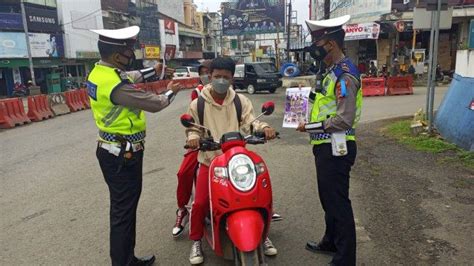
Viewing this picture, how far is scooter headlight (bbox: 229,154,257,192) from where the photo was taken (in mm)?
2965

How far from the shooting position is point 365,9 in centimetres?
2606

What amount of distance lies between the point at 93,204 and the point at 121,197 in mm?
2193

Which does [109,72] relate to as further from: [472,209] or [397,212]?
[472,209]

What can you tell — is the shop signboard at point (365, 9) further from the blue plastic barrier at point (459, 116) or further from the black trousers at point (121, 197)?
the black trousers at point (121, 197)

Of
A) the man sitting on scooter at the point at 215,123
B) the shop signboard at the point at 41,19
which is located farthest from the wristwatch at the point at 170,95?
the shop signboard at the point at 41,19

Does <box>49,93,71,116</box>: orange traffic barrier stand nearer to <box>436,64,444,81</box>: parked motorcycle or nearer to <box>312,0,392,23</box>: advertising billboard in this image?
<box>312,0,392,23</box>: advertising billboard

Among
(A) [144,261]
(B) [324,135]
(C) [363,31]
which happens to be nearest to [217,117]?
(B) [324,135]

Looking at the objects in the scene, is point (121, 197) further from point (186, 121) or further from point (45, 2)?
point (45, 2)

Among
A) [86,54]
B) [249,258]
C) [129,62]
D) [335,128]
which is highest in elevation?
[86,54]

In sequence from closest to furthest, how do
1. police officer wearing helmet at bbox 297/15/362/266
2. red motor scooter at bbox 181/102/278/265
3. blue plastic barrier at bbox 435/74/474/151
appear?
red motor scooter at bbox 181/102/278/265 → police officer wearing helmet at bbox 297/15/362/266 → blue plastic barrier at bbox 435/74/474/151

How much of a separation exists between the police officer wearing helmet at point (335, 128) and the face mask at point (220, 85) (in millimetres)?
754

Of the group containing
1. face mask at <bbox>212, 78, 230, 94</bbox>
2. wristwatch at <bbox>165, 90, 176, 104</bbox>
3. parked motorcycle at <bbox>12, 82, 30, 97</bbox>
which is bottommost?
parked motorcycle at <bbox>12, 82, 30, 97</bbox>

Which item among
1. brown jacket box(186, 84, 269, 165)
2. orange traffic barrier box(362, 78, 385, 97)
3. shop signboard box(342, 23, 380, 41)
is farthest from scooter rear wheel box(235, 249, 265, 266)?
shop signboard box(342, 23, 380, 41)

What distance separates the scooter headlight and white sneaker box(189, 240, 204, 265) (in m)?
1.07
